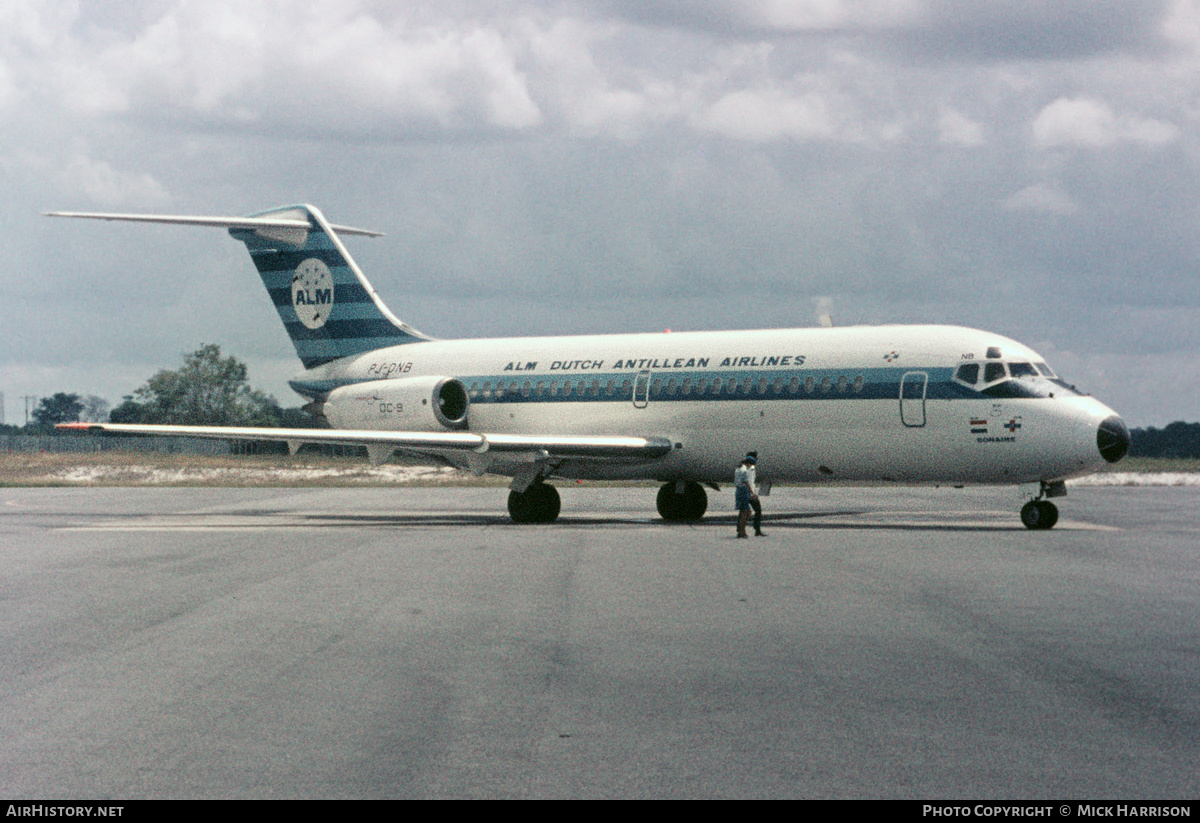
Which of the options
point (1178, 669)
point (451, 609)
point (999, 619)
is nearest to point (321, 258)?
point (451, 609)

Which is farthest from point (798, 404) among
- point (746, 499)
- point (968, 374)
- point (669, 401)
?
point (746, 499)

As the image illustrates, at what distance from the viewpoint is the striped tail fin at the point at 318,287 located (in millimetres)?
35812

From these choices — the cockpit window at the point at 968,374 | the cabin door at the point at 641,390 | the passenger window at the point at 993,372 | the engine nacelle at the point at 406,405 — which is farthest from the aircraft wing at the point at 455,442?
the passenger window at the point at 993,372

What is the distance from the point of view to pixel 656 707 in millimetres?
8625

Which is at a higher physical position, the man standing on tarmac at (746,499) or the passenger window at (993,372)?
the passenger window at (993,372)

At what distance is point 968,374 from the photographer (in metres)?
26.2

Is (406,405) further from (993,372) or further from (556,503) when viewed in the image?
(993,372)

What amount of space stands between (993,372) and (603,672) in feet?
58.4

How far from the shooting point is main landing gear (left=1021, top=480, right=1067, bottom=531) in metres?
26.2

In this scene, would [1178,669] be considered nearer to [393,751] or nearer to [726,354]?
[393,751]

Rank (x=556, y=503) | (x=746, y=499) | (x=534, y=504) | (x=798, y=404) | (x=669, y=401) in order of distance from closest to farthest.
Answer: (x=746, y=499) < (x=798, y=404) < (x=669, y=401) < (x=534, y=504) < (x=556, y=503)

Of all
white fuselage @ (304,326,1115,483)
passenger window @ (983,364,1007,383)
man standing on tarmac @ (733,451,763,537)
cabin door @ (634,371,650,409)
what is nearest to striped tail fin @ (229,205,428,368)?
white fuselage @ (304,326,1115,483)

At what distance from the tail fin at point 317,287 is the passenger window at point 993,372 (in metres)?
15.6

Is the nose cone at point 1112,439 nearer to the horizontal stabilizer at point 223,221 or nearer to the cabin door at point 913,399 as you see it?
the cabin door at point 913,399
